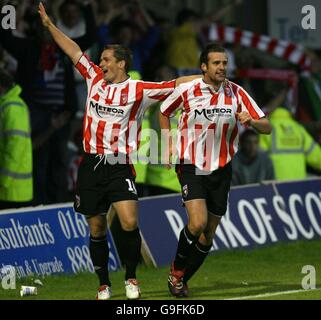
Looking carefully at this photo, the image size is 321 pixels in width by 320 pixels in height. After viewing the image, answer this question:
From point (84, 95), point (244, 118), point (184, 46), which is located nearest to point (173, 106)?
point (244, 118)

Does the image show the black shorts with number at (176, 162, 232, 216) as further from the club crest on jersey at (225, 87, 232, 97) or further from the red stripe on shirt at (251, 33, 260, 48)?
the red stripe on shirt at (251, 33, 260, 48)

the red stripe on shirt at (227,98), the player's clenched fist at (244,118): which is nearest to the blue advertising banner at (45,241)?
the red stripe on shirt at (227,98)

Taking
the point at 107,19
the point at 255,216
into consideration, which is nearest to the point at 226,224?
the point at 255,216

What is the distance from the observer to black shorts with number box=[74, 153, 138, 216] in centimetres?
1405

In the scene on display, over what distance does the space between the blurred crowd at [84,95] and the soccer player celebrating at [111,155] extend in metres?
2.80

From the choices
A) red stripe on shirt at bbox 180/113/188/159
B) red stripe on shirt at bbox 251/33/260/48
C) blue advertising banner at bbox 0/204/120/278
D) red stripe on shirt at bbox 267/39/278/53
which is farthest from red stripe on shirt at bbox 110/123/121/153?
red stripe on shirt at bbox 267/39/278/53

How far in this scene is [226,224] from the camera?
59.7 feet

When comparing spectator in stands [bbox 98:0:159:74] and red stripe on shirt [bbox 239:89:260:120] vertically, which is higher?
spectator in stands [bbox 98:0:159:74]

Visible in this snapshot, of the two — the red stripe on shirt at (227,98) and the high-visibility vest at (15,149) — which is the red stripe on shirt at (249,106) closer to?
the red stripe on shirt at (227,98)

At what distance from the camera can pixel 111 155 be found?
555 inches

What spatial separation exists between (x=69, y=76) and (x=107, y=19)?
193 cm

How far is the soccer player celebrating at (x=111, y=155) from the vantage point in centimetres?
1405

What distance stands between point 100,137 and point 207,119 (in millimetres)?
1069

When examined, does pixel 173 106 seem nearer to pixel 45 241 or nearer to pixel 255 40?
pixel 45 241
